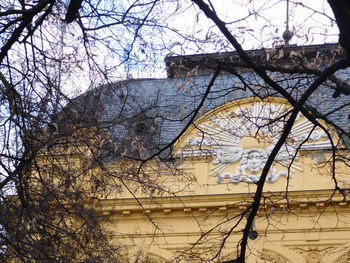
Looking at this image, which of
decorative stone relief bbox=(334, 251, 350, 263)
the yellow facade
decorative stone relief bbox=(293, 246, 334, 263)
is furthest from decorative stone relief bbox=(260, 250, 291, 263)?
decorative stone relief bbox=(334, 251, 350, 263)

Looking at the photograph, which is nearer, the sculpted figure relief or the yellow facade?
the yellow facade

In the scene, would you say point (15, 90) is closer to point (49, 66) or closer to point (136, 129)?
point (49, 66)

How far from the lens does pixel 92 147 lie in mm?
11398

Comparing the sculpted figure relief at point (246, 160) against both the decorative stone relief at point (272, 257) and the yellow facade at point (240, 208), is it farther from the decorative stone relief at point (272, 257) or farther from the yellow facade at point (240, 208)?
the decorative stone relief at point (272, 257)

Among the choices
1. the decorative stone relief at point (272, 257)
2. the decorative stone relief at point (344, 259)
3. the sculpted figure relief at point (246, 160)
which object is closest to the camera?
the decorative stone relief at point (344, 259)

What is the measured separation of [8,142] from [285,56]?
11.2 ft

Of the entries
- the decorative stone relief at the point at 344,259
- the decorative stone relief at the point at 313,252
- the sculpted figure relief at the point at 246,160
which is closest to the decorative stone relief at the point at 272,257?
the decorative stone relief at the point at 313,252

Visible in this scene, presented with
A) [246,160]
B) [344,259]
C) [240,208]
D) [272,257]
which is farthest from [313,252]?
[246,160]

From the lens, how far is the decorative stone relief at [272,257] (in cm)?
2088

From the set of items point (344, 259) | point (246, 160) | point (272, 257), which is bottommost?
point (344, 259)

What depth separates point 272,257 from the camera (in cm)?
2094

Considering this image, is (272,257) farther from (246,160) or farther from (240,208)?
(246,160)

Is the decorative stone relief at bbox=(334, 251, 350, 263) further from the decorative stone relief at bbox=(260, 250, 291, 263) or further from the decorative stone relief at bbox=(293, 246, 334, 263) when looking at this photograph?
the decorative stone relief at bbox=(260, 250, 291, 263)

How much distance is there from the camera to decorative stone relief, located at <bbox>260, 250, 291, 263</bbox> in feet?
68.5
